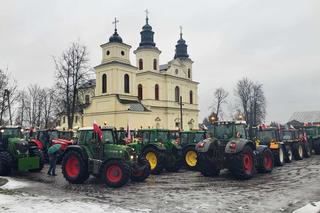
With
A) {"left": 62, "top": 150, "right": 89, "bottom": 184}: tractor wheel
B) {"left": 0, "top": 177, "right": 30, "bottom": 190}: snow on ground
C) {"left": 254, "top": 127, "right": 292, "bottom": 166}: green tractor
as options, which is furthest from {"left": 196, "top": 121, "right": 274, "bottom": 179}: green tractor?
{"left": 0, "top": 177, "right": 30, "bottom": 190}: snow on ground

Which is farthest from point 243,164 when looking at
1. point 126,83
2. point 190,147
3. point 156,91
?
point 156,91

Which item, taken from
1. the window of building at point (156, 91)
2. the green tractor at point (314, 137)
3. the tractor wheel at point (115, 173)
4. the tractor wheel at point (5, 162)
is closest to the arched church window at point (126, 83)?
the window of building at point (156, 91)

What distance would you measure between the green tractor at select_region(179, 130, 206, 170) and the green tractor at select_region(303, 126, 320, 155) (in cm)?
1099

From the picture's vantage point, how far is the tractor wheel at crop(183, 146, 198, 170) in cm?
1648

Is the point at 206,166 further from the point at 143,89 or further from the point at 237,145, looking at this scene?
the point at 143,89

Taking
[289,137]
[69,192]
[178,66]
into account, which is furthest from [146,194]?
[178,66]

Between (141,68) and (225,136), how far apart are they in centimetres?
4099

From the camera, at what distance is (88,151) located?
12.2m

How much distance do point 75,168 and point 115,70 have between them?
109ft

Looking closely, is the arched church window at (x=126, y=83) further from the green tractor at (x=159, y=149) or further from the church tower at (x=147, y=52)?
the green tractor at (x=159, y=149)

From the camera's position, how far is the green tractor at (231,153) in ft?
42.3

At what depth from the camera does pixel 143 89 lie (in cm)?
5350

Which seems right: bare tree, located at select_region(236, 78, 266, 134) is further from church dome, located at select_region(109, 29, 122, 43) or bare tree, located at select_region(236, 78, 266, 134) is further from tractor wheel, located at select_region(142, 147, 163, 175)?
tractor wheel, located at select_region(142, 147, 163, 175)

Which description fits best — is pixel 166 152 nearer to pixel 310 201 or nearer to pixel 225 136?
pixel 225 136
